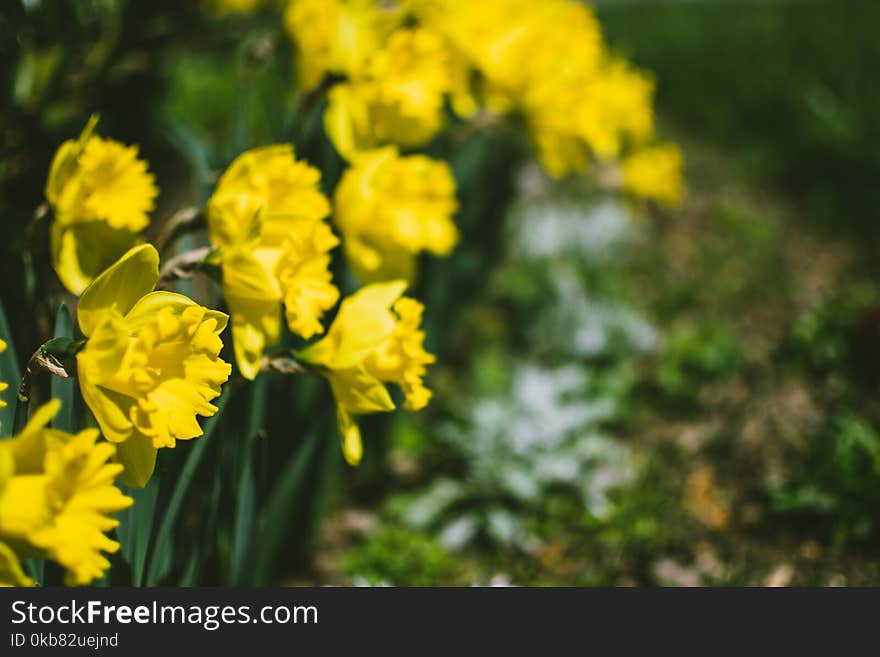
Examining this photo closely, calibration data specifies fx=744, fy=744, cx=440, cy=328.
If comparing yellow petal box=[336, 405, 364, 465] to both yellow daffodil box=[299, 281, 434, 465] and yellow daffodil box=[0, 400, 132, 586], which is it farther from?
yellow daffodil box=[0, 400, 132, 586]

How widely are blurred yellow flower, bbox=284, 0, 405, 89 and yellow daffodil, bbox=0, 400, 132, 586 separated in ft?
2.84

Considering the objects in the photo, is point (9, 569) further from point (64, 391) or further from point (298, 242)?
point (298, 242)

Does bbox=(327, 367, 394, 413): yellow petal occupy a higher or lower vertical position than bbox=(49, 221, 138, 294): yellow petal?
lower

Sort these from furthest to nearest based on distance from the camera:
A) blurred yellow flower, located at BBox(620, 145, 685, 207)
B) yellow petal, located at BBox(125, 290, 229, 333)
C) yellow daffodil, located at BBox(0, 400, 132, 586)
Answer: blurred yellow flower, located at BBox(620, 145, 685, 207), yellow petal, located at BBox(125, 290, 229, 333), yellow daffodil, located at BBox(0, 400, 132, 586)

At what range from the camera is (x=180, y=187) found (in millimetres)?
3004

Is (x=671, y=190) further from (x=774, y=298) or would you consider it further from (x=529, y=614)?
(x=529, y=614)

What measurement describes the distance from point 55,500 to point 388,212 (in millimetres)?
726

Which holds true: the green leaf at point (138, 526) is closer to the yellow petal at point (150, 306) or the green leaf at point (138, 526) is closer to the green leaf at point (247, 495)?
the green leaf at point (247, 495)

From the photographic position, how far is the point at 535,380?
2.17 meters

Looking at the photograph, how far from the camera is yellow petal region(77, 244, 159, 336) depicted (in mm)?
859

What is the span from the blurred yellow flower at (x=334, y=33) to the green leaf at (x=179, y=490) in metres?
0.66

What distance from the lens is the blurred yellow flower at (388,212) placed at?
1.27 meters

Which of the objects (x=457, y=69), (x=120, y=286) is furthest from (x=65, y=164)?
(x=457, y=69)

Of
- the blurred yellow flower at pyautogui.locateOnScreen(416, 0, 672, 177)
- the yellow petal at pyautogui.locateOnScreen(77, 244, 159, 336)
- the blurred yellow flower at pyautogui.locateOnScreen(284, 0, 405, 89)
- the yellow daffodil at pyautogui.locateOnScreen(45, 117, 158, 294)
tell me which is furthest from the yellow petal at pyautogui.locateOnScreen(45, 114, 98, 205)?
the blurred yellow flower at pyautogui.locateOnScreen(416, 0, 672, 177)
